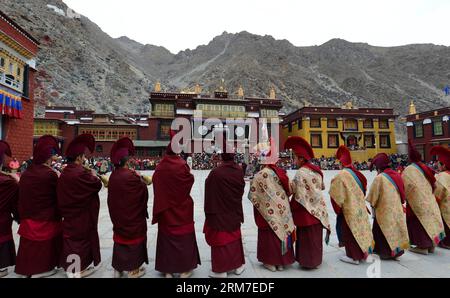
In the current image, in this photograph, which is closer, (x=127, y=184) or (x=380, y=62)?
(x=127, y=184)

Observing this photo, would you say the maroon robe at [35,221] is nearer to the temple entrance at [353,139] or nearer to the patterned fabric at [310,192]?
the patterned fabric at [310,192]

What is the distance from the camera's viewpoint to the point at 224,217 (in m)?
3.42

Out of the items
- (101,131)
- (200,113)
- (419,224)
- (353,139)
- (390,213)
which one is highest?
(200,113)

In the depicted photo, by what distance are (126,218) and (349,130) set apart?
39824 millimetres

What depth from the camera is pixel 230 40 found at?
14400 centimetres

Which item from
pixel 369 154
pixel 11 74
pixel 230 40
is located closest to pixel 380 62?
pixel 230 40

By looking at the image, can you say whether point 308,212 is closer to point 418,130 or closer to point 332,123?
point 332,123

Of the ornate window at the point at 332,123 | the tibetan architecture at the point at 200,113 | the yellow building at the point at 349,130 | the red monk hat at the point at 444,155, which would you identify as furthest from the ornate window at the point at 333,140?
the red monk hat at the point at 444,155

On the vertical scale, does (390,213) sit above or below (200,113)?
below

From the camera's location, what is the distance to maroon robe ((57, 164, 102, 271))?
3.31 meters

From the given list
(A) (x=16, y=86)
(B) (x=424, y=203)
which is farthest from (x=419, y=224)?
(A) (x=16, y=86)

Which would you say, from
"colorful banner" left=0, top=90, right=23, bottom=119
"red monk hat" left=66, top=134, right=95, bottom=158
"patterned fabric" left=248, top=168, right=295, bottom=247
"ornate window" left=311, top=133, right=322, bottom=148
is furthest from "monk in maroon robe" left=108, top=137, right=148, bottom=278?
"ornate window" left=311, top=133, right=322, bottom=148

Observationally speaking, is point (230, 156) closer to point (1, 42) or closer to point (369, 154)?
point (1, 42)
